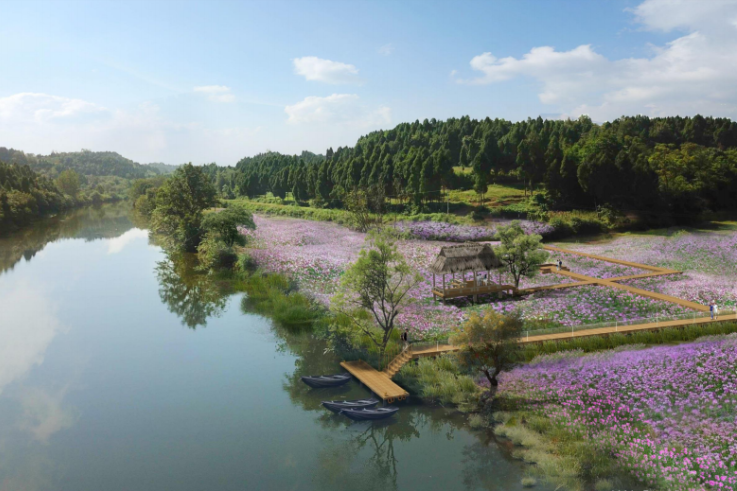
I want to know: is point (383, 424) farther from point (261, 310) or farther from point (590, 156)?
point (590, 156)

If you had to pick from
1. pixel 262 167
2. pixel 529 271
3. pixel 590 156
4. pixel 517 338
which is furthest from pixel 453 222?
pixel 262 167

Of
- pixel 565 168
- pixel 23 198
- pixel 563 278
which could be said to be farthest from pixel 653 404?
pixel 23 198

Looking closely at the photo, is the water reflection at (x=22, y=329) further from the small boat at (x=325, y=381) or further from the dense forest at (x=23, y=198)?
the dense forest at (x=23, y=198)

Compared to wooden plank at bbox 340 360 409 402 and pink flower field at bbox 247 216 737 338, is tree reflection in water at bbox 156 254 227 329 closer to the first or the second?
pink flower field at bbox 247 216 737 338

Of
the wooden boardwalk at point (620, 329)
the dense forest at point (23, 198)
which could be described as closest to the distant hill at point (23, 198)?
the dense forest at point (23, 198)

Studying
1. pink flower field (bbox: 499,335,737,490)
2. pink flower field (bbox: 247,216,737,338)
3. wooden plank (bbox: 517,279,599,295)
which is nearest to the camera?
pink flower field (bbox: 499,335,737,490)

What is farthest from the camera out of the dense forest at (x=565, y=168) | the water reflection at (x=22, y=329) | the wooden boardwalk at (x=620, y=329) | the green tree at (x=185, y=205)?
the green tree at (x=185, y=205)

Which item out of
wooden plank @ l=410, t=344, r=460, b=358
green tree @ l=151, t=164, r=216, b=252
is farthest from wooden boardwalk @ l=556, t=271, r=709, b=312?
green tree @ l=151, t=164, r=216, b=252
